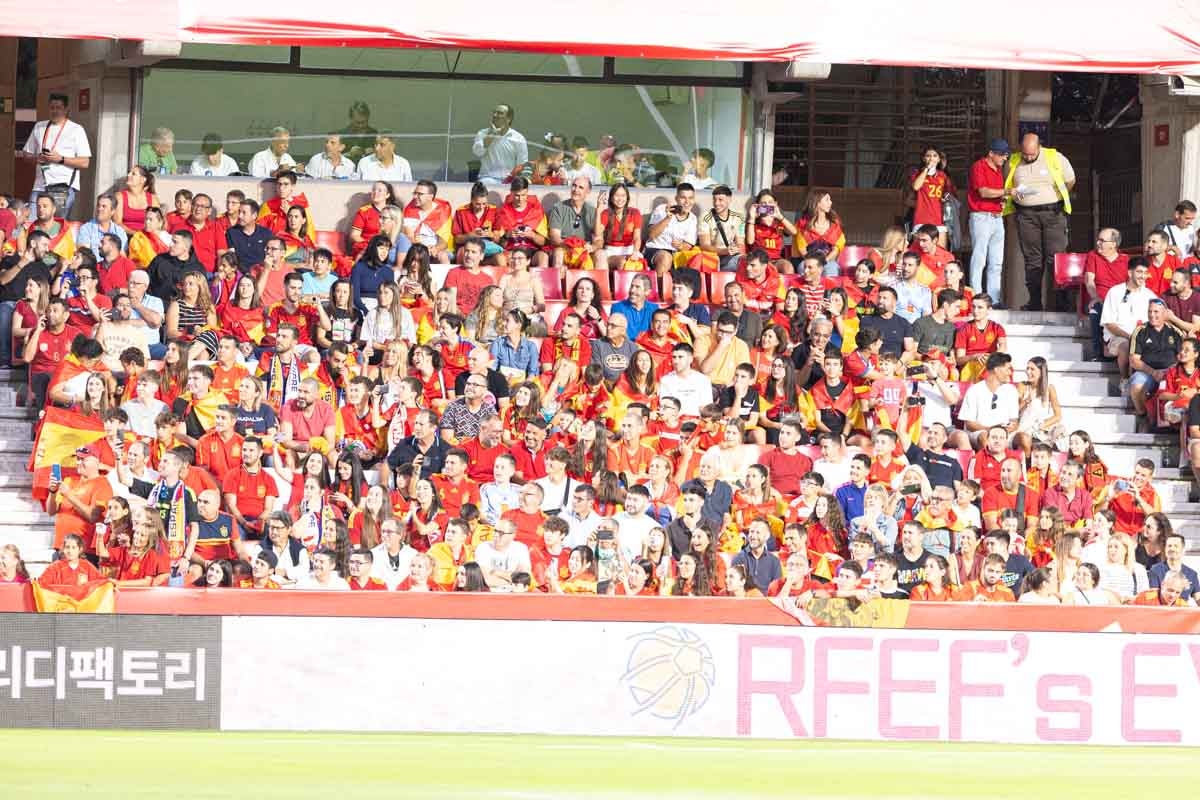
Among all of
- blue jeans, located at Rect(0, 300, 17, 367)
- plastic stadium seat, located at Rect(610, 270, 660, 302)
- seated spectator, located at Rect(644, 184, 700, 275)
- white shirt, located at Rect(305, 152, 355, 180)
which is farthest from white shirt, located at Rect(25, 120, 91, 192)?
seated spectator, located at Rect(644, 184, 700, 275)

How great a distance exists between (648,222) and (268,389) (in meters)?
4.59

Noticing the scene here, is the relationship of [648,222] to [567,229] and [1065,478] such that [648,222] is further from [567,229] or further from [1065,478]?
[1065,478]

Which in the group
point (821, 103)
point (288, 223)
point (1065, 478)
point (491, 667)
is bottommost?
point (491, 667)

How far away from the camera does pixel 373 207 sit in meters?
16.4

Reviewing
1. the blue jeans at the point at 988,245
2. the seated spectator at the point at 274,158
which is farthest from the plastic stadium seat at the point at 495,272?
the blue jeans at the point at 988,245

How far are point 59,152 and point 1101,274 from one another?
29.8 feet

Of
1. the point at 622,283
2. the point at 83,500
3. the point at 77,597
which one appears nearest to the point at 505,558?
the point at 77,597

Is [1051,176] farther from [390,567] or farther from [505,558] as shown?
[390,567]

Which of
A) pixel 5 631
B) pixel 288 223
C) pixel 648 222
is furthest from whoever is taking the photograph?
pixel 648 222

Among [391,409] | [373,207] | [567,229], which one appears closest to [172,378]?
[391,409]

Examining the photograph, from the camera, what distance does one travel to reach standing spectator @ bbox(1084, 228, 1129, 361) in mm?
16625

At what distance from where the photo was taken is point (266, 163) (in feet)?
57.5

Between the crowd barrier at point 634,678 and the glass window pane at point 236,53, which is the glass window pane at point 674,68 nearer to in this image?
the glass window pane at point 236,53

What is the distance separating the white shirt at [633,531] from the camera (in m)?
12.9
